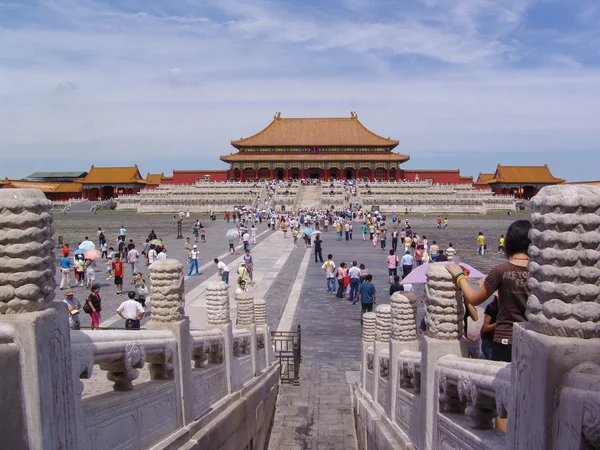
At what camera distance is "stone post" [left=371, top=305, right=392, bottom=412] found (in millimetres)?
6934

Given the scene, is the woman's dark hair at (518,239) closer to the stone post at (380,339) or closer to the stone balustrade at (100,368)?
the stone balustrade at (100,368)

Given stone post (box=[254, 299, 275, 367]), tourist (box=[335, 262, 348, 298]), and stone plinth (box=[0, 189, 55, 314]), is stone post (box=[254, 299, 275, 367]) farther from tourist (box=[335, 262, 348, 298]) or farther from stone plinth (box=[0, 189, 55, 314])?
tourist (box=[335, 262, 348, 298])

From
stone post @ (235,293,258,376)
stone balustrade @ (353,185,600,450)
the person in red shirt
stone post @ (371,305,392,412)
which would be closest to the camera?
stone balustrade @ (353,185,600,450)

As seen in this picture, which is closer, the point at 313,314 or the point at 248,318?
the point at 248,318

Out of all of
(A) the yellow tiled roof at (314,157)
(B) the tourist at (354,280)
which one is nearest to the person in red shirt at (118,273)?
(B) the tourist at (354,280)

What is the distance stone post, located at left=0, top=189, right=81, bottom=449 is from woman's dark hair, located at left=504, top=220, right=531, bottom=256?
114 inches

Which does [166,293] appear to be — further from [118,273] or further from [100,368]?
[118,273]

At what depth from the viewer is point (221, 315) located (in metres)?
6.04

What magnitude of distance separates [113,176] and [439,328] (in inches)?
2960

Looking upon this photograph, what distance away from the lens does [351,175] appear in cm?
7288

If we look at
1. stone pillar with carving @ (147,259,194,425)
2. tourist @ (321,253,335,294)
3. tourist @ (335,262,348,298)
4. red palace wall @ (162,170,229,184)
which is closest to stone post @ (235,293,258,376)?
stone pillar with carving @ (147,259,194,425)

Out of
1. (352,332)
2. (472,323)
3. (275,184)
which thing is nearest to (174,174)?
(275,184)

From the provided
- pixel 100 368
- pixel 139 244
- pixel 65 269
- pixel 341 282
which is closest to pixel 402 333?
pixel 100 368

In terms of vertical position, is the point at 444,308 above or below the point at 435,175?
below
